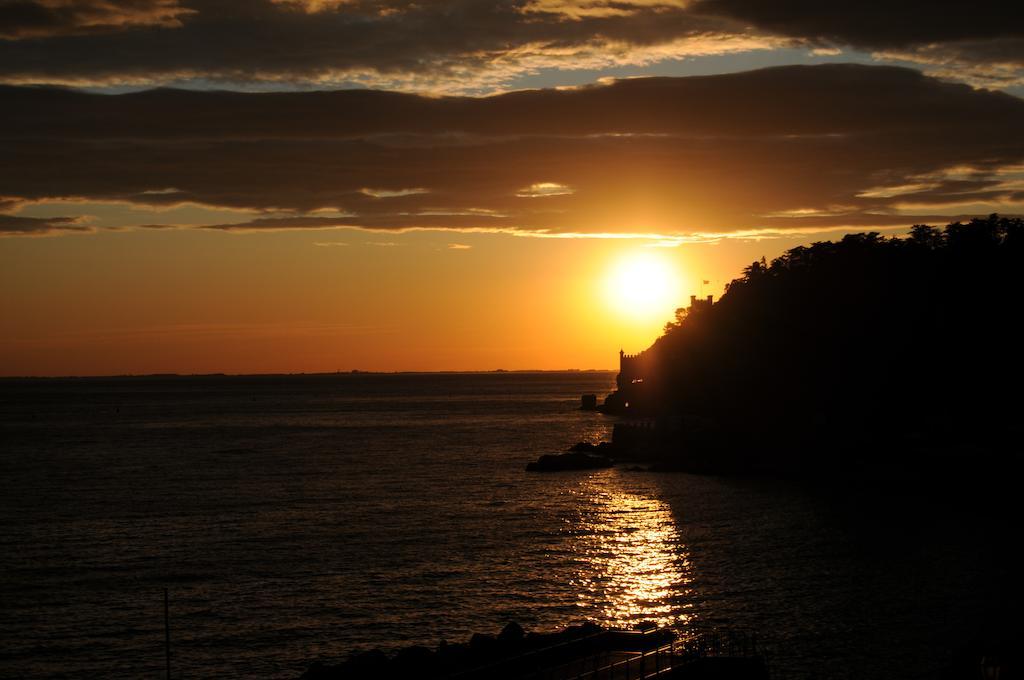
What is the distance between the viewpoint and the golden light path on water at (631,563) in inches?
1886

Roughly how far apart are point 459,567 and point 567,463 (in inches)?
2296

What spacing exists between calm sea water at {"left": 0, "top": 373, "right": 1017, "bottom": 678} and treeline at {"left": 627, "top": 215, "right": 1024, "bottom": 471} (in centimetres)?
2828

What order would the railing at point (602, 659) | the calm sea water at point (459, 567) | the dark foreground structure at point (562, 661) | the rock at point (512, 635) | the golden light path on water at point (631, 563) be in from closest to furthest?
the railing at point (602, 659) < the dark foreground structure at point (562, 661) < the rock at point (512, 635) < the calm sea water at point (459, 567) < the golden light path on water at point (631, 563)

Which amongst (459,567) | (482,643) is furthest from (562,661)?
(459,567)

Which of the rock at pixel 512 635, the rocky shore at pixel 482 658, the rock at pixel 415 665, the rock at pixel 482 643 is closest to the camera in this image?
the rocky shore at pixel 482 658

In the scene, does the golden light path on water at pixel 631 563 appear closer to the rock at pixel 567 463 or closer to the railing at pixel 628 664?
the railing at pixel 628 664

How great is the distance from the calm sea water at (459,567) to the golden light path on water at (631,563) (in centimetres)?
25

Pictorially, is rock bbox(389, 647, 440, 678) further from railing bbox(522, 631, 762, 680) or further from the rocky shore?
railing bbox(522, 631, 762, 680)

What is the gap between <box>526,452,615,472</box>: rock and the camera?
11288cm

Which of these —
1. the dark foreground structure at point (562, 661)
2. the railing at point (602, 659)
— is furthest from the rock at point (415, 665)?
the railing at point (602, 659)

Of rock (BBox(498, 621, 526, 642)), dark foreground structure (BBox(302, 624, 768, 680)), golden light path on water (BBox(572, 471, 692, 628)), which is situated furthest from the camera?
golden light path on water (BBox(572, 471, 692, 628))

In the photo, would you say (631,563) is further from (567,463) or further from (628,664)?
(567,463)

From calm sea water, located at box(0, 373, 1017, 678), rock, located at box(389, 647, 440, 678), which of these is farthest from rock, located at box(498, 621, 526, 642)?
calm sea water, located at box(0, 373, 1017, 678)

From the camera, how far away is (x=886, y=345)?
12025cm
